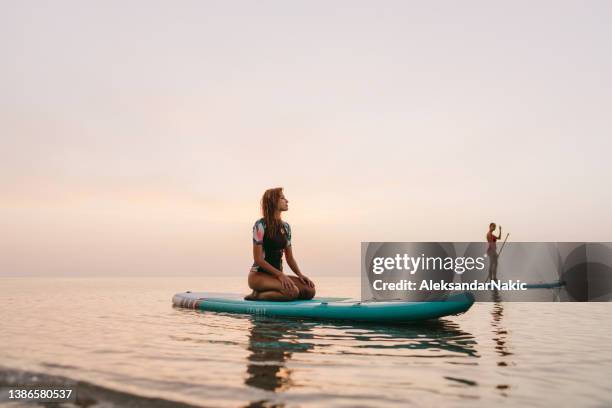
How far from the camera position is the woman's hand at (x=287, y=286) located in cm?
933

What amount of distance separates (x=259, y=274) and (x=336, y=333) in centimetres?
284

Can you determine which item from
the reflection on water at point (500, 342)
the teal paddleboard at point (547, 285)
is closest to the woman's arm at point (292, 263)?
the reflection on water at point (500, 342)

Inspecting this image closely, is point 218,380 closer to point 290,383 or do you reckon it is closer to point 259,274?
point 290,383

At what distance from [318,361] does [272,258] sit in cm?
474

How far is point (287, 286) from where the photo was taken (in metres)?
9.38

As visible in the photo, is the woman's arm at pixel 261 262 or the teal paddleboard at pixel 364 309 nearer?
the teal paddleboard at pixel 364 309

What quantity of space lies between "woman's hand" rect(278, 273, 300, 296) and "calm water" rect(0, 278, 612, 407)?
29.8 inches

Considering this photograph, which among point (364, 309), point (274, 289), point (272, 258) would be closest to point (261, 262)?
point (272, 258)

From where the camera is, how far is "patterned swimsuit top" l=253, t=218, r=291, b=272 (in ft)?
31.0

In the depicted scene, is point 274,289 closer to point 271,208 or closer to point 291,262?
point 291,262

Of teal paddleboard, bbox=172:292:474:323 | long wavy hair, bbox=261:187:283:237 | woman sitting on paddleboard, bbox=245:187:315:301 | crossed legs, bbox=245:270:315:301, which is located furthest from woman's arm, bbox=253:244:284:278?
teal paddleboard, bbox=172:292:474:323

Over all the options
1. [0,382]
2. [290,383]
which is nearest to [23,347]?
[0,382]

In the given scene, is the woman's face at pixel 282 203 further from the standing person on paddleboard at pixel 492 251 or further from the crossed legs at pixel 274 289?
the standing person on paddleboard at pixel 492 251

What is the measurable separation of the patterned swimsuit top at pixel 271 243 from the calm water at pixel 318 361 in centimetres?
123
